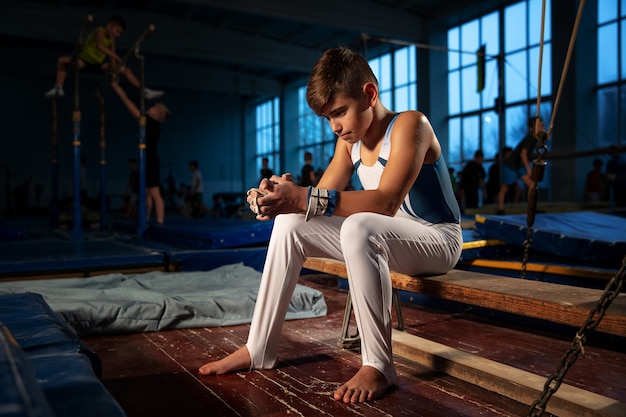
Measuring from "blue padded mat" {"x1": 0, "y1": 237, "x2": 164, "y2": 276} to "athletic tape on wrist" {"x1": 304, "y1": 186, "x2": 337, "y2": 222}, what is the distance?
251 centimetres

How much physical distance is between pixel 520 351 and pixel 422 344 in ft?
1.50

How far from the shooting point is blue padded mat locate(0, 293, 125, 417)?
40.0 inches

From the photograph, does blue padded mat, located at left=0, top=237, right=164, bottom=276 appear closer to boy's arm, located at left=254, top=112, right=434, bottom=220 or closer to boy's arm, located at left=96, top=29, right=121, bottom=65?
boy's arm, located at left=96, top=29, right=121, bottom=65

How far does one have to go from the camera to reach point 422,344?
214cm

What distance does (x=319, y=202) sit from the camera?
162cm

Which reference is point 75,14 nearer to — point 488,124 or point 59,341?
point 488,124

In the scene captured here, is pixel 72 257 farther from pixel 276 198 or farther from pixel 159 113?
pixel 276 198

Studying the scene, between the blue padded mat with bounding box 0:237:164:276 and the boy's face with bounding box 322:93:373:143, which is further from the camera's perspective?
the blue padded mat with bounding box 0:237:164:276

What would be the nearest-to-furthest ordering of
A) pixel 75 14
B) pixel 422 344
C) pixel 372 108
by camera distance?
pixel 372 108
pixel 422 344
pixel 75 14

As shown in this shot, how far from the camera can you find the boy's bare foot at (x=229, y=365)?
1.88 meters

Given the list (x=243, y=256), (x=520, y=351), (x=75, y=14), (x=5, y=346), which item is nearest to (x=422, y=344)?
(x=520, y=351)

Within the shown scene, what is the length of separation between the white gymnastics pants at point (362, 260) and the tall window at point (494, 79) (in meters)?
9.78

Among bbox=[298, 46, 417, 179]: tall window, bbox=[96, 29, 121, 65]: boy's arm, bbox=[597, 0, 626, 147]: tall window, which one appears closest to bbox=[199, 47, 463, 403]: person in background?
bbox=[96, 29, 121, 65]: boy's arm

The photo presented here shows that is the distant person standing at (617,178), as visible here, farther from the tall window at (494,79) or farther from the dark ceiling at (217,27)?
the dark ceiling at (217,27)
